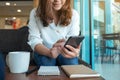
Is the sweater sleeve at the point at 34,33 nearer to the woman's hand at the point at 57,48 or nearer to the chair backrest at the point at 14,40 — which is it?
the woman's hand at the point at 57,48

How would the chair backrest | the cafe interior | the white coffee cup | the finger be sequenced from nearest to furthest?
the white coffee cup
the finger
the chair backrest
the cafe interior

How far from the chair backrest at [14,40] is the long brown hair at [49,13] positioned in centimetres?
79

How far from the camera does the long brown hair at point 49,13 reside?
1294mm

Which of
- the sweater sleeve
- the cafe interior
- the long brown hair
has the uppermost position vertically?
the long brown hair

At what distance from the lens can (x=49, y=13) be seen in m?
1.29

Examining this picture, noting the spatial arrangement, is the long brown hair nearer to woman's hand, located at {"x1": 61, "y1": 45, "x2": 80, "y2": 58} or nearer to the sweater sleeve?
the sweater sleeve

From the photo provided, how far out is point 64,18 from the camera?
4.24 ft

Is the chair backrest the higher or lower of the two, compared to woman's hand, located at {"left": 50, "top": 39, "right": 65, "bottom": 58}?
lower

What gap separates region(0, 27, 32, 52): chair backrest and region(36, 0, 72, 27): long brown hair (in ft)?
2.59

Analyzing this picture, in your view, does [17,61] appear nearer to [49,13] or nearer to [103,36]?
[49,13]

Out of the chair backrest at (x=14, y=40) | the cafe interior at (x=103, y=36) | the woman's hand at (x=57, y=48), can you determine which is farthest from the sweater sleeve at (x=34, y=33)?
the cafe interior at (x=103, y=36)

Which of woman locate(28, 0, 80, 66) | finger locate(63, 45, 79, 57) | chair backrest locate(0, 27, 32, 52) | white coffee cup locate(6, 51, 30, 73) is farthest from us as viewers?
chair backrest locate(0, 27, 32, 52)

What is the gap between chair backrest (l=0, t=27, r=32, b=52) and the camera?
6.66ft

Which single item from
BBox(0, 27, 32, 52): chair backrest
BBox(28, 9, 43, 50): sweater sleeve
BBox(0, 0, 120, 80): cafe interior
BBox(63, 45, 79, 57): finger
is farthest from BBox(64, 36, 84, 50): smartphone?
BBox(0, 0, 120, 80): cafe interior
